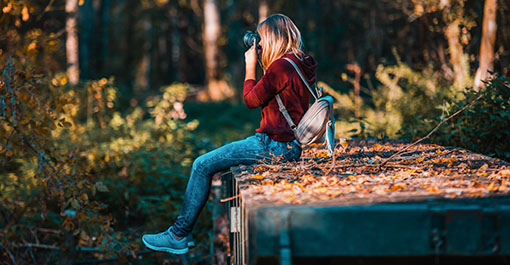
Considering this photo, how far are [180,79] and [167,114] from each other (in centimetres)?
1930

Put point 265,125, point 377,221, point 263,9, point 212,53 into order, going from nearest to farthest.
→ 1. point 377,221
2. point 265,125
3. point 212,53
4. point 263,9

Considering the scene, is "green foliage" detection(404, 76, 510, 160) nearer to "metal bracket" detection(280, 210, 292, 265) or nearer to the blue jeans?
the blue jeans

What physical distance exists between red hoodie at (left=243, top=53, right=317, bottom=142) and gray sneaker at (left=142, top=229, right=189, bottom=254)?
1086 mm

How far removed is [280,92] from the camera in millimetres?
4500

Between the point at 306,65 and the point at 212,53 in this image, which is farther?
the point at 212,53

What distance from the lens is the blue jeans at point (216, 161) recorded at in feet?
14.8

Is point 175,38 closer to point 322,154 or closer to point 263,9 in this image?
point 263,9

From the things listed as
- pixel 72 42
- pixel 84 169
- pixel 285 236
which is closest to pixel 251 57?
pixel 285 236

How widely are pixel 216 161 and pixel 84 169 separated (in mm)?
2127

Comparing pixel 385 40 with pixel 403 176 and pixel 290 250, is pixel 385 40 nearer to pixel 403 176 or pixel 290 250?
pixel 403 176

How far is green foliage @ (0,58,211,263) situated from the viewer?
522 centimetres

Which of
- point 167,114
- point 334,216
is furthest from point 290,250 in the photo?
point 167,114

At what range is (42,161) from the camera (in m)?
5.18

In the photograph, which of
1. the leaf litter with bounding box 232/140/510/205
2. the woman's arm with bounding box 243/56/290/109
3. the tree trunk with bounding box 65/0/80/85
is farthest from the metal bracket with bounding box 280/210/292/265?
the tree trunk with bounding box 65/0/80/85
